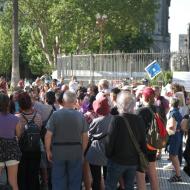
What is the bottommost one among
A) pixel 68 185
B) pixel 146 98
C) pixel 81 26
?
pixel 68 185

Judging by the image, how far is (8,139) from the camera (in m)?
7.34

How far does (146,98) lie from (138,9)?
37.5 meters

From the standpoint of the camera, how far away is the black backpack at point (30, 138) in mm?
7746

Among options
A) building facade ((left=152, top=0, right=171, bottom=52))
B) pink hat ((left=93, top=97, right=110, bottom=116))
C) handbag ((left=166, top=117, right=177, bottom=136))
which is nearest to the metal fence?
handbag ((left=166, top=117, right=177, bottom=136))

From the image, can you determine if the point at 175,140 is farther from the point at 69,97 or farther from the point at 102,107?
the point at 69,97

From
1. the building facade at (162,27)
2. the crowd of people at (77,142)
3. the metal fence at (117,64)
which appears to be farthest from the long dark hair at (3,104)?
the building facade at (162,27)

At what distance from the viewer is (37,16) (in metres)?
44.7

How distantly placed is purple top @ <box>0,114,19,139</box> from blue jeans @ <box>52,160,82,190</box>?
2.39 ft

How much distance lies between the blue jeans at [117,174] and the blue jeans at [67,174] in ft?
2.50

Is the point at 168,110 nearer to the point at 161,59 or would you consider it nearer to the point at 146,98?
the point at 146,98

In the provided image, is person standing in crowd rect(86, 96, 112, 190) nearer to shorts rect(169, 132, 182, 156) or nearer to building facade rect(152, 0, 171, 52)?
shorts rect(169, 132, 182, 156)

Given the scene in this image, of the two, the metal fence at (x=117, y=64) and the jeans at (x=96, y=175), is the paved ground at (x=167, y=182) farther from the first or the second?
the metal fence at (x=117, y=64)

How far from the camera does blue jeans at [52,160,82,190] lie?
24.8ft

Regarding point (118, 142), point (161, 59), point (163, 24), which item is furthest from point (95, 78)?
point (163, 24)
